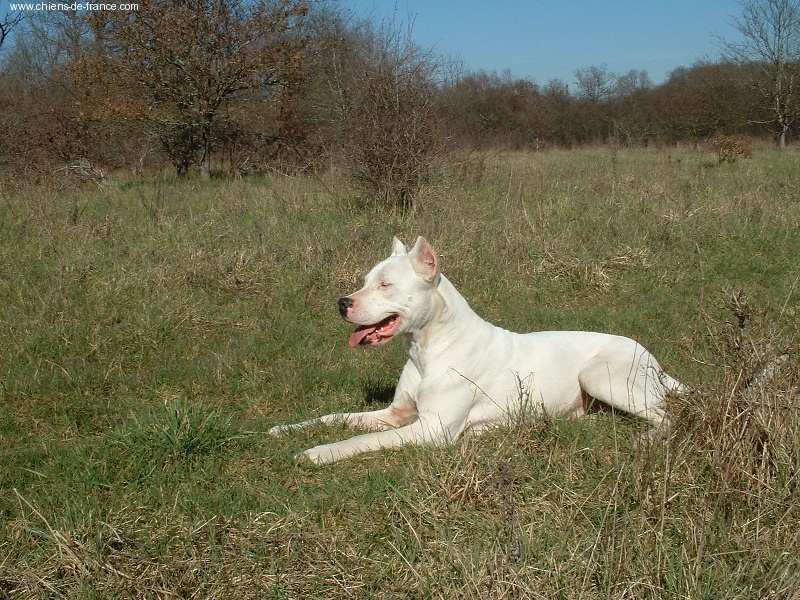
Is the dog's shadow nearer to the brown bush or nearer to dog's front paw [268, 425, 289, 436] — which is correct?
dog's front paw [268, 425, 289, 436]

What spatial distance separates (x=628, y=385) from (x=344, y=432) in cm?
164

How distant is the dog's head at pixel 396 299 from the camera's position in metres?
3.96

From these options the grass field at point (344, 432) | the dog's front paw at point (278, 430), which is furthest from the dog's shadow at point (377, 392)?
the dog's front paw at point (278, 430)

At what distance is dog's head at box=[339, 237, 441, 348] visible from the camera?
3.96 meters

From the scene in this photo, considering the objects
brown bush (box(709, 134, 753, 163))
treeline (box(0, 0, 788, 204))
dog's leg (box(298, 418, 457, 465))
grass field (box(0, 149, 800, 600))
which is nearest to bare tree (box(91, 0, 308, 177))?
treeline (box(0, 0, 788, 204))

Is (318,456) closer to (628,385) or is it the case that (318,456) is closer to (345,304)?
(345,304)

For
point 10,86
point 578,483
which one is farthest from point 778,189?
point 10,86

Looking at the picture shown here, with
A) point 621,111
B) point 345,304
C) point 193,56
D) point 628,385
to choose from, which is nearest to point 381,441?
point 345,304

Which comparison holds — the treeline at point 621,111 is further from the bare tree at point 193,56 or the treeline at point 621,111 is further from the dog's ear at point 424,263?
the dog's ear at point 424,263

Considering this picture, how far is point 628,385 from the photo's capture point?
409cm

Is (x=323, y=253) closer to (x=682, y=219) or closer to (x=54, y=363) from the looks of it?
(x=54, y=363)

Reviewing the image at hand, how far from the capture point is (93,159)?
15.6 m

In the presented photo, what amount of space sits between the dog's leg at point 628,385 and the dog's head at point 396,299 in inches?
41.0

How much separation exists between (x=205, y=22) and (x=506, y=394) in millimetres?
12695
